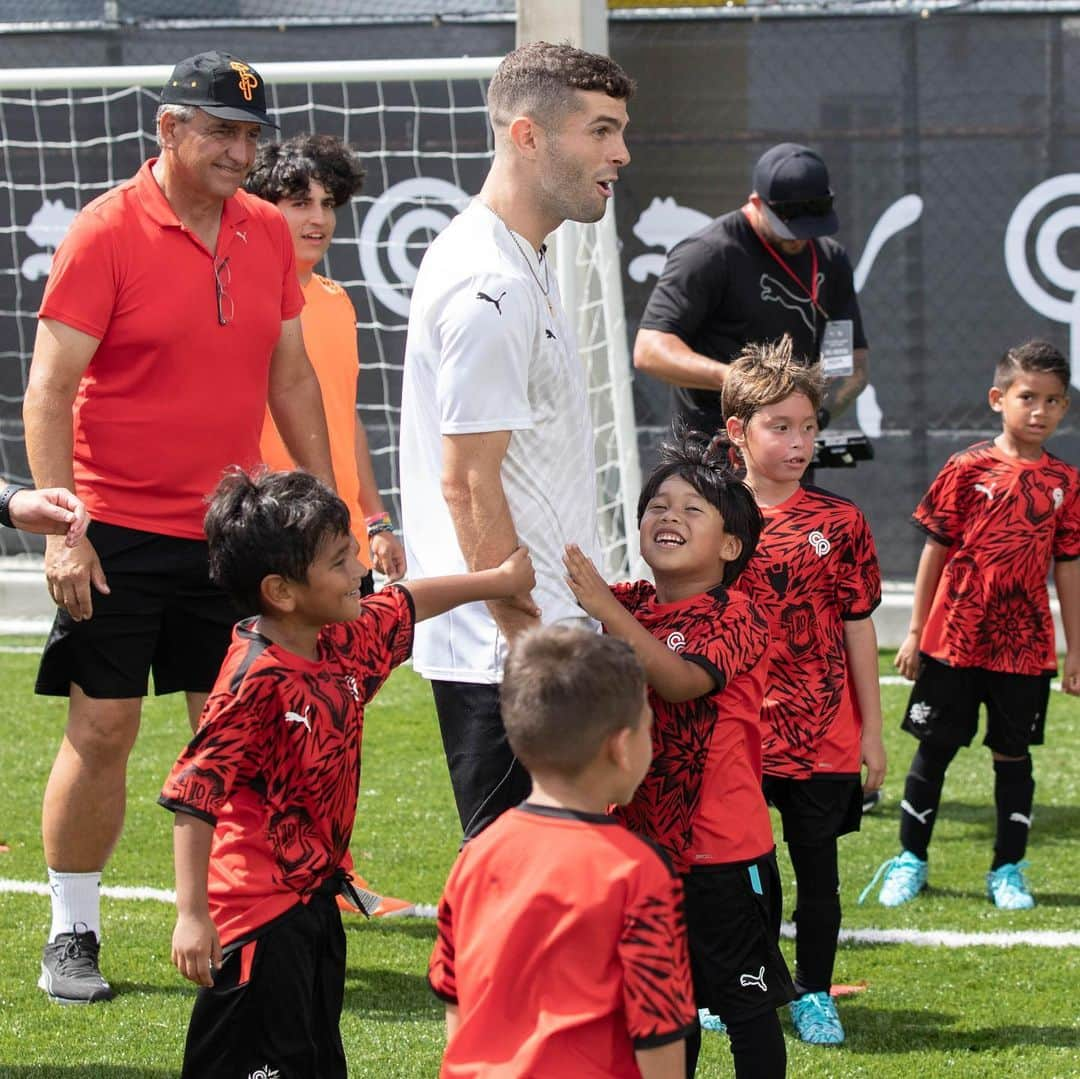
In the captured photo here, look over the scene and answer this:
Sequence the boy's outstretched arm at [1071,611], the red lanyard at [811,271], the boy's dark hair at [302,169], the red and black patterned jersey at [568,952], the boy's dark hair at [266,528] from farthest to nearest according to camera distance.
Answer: the red lanyard at [811,271] < the boy's outstretched arm at [1071,611] < the boy's dark hair at [302,169] < the boy's dark hair at [266,528] < the red and black patterned jersey at [568,952]

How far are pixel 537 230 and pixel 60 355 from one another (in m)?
1.22

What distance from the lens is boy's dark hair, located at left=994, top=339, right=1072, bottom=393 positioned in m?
5.07

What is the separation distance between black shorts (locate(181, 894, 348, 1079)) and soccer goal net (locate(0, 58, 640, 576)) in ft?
18.0

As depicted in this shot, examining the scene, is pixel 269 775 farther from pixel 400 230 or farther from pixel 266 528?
pixel 400 230

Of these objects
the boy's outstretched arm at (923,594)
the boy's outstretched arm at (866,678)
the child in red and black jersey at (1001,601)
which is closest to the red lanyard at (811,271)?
the child in red and black jersey at (1001,601)

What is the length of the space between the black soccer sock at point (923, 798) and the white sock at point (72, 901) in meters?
2.30

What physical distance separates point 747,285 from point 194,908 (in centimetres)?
310

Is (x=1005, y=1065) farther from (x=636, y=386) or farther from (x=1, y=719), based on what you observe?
(x=636, y=386)

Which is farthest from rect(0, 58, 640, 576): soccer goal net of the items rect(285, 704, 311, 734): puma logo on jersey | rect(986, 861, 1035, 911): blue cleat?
rect(285, 704, 311, 734): puma logo on jersey

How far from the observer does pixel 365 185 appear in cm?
920

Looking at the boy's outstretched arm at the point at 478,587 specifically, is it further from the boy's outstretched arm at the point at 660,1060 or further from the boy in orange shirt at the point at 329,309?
the boy in orange shirt at the point at 329,309

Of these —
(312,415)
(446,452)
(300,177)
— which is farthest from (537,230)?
(300,177)

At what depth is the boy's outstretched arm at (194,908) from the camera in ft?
9.12

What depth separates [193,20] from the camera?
30.0ft
